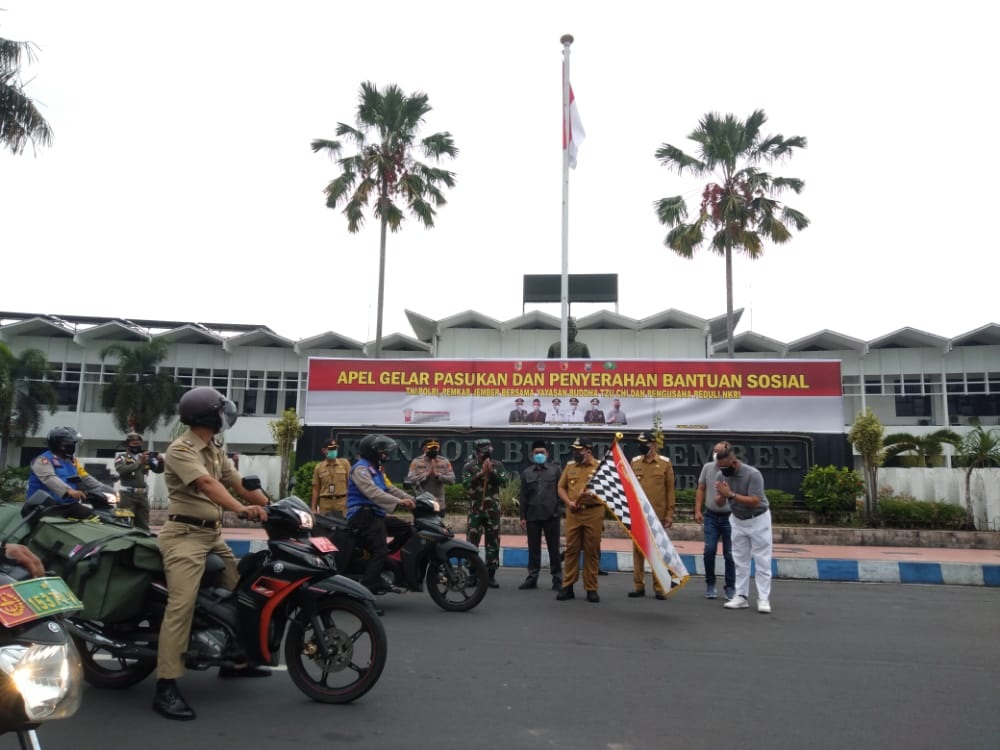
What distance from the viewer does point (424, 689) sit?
438 cm

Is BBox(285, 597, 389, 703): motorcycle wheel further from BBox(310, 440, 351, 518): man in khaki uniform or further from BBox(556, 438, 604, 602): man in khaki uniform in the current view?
BBox(310, 440, 351, 518): man in khaki uniform

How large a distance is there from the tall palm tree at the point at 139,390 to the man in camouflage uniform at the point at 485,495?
23.7 m

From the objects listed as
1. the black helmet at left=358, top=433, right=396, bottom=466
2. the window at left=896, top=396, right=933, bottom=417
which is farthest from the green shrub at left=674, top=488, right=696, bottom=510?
the window at left=896, top=396, right=933, bottom=417

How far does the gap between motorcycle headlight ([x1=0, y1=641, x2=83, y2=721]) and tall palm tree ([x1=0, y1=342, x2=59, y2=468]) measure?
89.8 feet

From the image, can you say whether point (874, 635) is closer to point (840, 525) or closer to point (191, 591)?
point (191, 591)

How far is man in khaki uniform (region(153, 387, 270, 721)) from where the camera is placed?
386cm

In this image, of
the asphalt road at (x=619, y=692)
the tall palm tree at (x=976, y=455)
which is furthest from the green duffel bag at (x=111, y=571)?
the tall palm tree at (x=976, y=455)

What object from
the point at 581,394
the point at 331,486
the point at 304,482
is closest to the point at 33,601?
the point at 331,486

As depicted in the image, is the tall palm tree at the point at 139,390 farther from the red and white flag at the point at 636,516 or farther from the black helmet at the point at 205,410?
the black helmet at the point at 205,410

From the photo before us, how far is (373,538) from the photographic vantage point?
6.69 metres

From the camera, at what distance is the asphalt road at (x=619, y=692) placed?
142 inches

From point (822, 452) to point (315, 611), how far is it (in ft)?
49.2

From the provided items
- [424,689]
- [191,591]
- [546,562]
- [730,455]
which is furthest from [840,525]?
[191,591]

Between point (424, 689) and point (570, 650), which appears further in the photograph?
point (570, 650)
